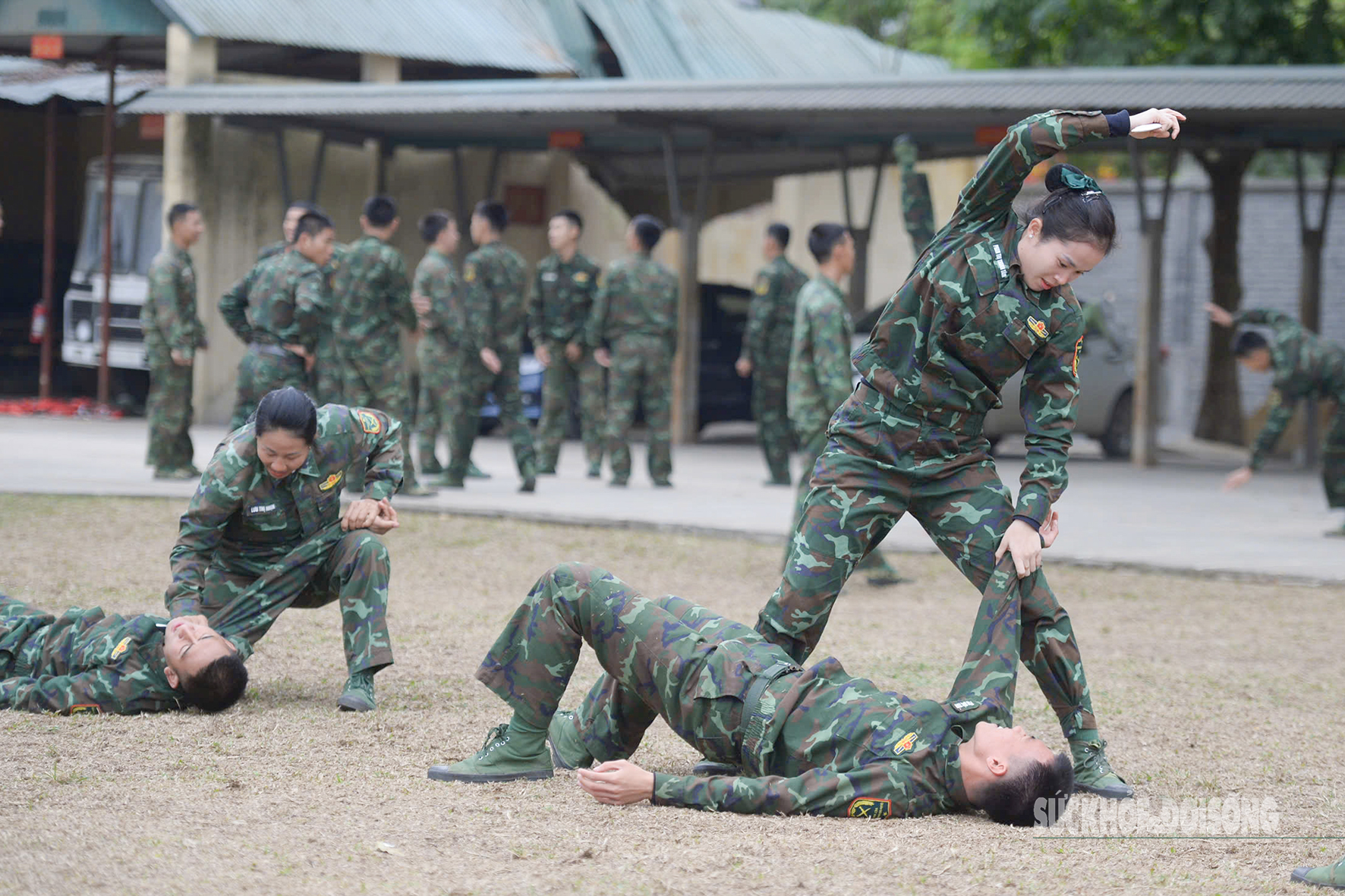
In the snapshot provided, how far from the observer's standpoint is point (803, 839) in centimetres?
405

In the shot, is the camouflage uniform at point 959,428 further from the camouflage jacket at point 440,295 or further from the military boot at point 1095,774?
the camouflage jacket at point 440,295

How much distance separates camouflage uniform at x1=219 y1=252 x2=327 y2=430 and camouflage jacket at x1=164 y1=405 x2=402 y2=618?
4.57 metres

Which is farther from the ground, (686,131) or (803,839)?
(686,131)

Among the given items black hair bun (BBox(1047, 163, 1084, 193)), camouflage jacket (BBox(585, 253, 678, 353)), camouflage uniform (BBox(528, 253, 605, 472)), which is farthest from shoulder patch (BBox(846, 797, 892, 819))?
camouflage uniform (BBox(528, 253, 605, 472))

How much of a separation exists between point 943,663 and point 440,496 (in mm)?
5527

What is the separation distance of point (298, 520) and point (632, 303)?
7272 millimetres

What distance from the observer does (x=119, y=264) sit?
18438 mm

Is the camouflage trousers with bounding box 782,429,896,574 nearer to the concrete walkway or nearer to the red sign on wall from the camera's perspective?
the concrete walkway

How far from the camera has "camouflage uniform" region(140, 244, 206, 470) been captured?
1162 cm

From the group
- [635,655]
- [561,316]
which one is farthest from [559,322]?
[635,655]

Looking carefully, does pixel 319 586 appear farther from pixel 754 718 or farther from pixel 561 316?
pixel 561 316

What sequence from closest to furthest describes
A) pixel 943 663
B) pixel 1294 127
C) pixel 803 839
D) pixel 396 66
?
pixel 803 839 → pixel 943 663 → pixel 1294 127 → pixel 396 66

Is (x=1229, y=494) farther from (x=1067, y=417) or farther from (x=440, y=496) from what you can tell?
(x=1067, y=417)

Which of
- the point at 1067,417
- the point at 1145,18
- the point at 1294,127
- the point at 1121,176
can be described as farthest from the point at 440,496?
the point at 1121,176
